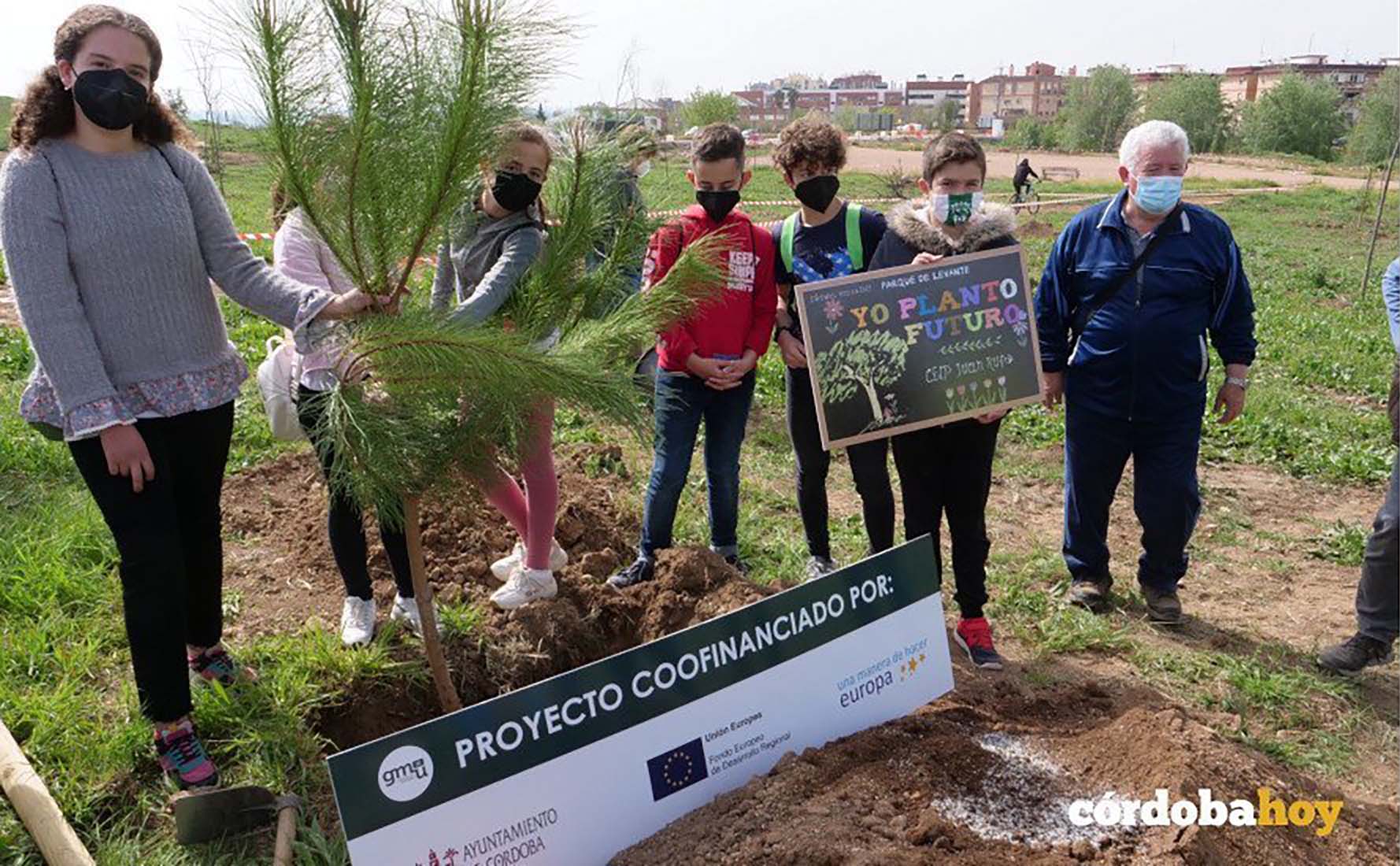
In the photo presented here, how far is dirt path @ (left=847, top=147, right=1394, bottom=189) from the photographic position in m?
36.2

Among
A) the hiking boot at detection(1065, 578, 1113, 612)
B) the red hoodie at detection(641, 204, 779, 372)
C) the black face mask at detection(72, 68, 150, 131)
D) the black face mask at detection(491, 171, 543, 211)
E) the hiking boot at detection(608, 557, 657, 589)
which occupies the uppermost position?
the black face mask at detection(72, 68, 150, 131)

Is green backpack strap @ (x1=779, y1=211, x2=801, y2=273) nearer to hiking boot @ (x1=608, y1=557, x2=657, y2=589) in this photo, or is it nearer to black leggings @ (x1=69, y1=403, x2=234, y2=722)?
hiking boot @ (x1=608, y1=557, x2=657, y2=589)

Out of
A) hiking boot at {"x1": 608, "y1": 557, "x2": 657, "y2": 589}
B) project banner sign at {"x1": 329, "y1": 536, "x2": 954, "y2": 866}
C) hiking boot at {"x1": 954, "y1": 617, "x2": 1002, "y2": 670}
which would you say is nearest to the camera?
project banner sign at {"x1": 329, "y1": 536, "x2": 954, "y2": 866}

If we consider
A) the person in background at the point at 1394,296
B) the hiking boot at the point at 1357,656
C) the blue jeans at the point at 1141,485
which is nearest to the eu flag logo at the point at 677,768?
the blue jeans at the point at 1141,485

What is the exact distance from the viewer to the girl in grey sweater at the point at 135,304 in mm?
2252

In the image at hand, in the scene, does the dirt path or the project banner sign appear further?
the dirt path

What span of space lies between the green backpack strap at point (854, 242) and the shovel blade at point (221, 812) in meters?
2.45

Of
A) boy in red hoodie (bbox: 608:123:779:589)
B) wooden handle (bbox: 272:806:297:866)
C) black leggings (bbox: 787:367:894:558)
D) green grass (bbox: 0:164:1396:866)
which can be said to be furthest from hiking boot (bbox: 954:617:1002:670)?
wooden handle (bbox: 272:806:297:866)

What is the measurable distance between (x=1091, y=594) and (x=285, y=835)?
3087 millimetres

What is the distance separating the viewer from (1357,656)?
355 centimetres

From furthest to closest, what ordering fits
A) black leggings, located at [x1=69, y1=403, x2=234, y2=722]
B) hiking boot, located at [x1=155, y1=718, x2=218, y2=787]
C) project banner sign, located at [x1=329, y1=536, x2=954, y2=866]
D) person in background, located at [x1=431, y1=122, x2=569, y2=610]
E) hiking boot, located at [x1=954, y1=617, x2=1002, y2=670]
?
hiking boot, located at [x1=954, y1=617, x2=1002, y2=670], hiking boot, located at [x1=155, y1=718, x2=218, y2=787], black leggings, located at [x1=69, y1=403, x2=234, y2=722], person in background, located at [x1=431, y1=122, x2=569, y2=610], project banner sign, located at [x1=329, y1=536, x2=954, y2=866]

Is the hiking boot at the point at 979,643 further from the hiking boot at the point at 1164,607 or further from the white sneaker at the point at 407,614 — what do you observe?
the white sneaker at the point at 407,614

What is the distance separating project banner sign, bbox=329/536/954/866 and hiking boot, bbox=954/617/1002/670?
0.76m

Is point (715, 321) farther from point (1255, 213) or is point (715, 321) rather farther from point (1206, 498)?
point (1255, 213)
